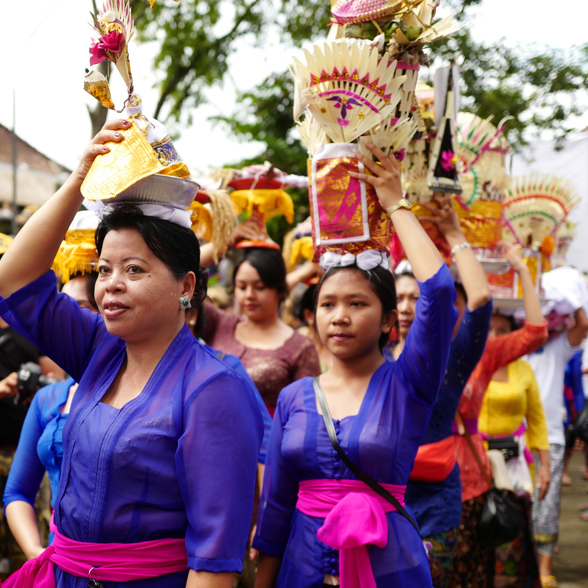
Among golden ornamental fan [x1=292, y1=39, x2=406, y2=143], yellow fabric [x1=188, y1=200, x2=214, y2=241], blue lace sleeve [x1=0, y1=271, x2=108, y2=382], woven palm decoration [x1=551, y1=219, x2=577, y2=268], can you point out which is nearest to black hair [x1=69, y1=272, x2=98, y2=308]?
yellow fabric [x1=188, y1=200, x2=214, y2=241]

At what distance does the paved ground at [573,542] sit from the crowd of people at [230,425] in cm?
238

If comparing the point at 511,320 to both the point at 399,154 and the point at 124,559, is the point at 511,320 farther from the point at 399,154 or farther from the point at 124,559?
the point at 124,559

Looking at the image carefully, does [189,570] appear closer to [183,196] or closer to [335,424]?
[335,424]

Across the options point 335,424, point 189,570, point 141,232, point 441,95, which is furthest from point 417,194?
point 189,570

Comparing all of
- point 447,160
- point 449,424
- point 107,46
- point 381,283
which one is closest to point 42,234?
point 107,46

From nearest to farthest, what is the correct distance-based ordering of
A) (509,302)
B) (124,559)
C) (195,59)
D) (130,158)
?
1. (124,559)
2. (130,158)
3. (509,302)
4. (195,59)

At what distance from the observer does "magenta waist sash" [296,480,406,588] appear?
6.31 feet

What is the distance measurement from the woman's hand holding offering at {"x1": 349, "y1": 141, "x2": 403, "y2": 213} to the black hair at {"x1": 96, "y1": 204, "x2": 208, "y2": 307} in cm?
66

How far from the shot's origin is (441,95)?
8.45 feet

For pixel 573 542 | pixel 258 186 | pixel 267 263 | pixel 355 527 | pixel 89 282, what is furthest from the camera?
pixel 573 542

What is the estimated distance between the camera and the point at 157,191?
1714mm

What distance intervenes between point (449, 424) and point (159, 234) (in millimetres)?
1680

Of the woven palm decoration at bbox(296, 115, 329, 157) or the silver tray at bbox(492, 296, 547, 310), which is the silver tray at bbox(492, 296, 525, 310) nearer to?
the silver tray at bbox(492, 296, 547, 310)

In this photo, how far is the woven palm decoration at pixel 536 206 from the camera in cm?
384
